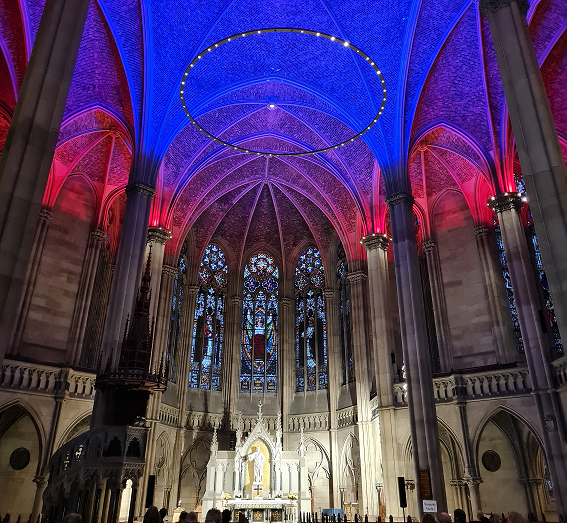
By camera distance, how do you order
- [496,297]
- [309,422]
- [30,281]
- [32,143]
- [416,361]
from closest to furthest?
[32,143], [416,361], [30,281], [496,297], [309,422]

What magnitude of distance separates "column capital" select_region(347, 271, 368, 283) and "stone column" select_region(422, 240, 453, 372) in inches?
121

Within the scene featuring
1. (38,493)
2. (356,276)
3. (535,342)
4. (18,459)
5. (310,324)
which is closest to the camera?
(535,342)

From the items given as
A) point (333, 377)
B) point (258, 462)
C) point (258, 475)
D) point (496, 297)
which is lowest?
point (258, 475)

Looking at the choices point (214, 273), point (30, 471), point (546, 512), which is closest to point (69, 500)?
point (30, 471)

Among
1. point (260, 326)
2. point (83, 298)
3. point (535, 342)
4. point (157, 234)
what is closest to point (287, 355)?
point (260, 326)

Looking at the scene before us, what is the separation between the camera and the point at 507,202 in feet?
58.4

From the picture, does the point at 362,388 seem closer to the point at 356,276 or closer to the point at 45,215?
the point at 356,276

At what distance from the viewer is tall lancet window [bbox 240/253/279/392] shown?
89.3 feet

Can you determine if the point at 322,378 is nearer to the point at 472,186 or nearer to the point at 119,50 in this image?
the point at 472,186

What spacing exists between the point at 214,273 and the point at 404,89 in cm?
1507

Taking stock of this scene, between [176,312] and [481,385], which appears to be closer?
[481,385]

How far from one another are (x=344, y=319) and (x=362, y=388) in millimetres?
4889

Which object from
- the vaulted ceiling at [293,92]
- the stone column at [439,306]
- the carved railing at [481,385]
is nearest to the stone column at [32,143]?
the vaulted ceiling at [293,92]

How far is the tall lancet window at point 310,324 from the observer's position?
2666cm
